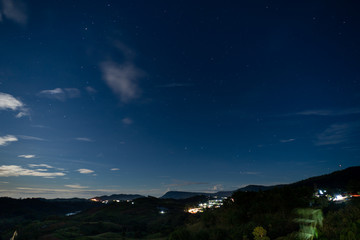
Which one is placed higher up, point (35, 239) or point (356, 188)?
point (356, 188)

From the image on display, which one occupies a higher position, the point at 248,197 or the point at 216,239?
the point at 248,197

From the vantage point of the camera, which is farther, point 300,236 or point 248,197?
point 248,197

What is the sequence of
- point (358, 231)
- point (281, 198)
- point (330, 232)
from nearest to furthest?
1. point (358, 231)
2. point (330, 232)
3. point (281, 198)

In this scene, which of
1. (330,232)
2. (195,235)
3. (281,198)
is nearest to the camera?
(330,232)

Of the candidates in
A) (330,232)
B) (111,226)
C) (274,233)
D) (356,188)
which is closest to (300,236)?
(330,232)

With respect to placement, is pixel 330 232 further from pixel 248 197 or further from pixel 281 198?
pixel 248 197

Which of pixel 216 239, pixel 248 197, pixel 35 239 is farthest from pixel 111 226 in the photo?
pixel 216 239

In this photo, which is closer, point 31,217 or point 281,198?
point 281,198

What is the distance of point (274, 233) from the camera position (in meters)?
15.9

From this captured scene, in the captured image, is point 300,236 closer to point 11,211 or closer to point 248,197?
point 248,197

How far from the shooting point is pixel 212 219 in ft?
115

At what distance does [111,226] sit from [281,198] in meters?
70.2

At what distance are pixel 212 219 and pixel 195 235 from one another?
15.1 metres

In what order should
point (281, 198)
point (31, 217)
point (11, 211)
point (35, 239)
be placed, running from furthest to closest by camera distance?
point (11, 211)
point (31, 217)
point (35, 239)
point (281, 198)
